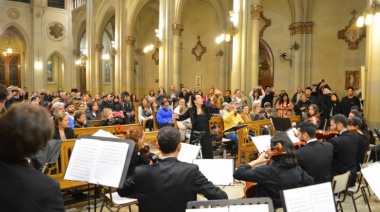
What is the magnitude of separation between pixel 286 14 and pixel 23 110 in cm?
1816

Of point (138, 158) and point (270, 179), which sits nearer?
point (270, 179)

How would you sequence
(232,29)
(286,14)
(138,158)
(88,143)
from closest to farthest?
(88,143), (138,158), (232,29), (286,14)

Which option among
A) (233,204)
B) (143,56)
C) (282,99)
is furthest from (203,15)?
(233,204)

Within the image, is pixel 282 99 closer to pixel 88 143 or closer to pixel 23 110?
pixel 88 143

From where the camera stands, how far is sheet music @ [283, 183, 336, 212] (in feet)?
8.98

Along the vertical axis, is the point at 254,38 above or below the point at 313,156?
above

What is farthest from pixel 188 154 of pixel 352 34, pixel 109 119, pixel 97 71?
pixel 97 71

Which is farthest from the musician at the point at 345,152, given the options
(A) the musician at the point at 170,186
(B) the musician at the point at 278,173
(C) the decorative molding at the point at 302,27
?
(C) the decorative molding at the point at 302,27

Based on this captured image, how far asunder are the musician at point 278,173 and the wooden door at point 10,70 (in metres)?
30.2

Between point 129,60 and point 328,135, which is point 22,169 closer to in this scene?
point 328,135

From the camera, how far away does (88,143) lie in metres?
3.52

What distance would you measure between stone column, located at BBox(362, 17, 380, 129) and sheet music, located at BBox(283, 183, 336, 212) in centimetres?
785

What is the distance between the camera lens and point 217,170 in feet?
13.0

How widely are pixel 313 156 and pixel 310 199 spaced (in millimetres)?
1314
